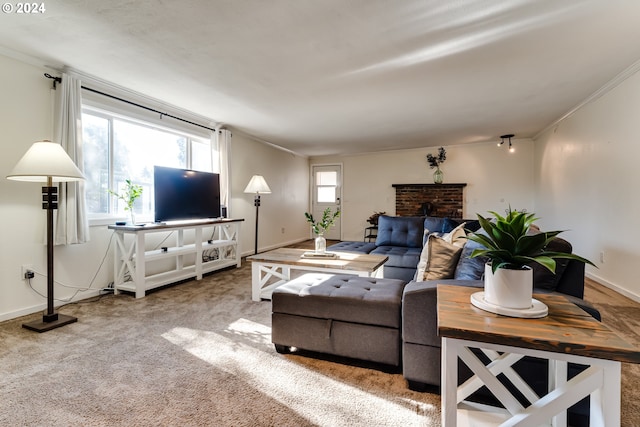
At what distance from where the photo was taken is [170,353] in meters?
2.04

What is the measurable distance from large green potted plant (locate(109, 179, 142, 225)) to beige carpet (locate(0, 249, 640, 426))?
4.05 ft

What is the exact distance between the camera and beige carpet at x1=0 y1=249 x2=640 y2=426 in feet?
4.70

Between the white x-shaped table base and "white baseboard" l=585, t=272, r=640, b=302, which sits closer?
the white x-shaped table base

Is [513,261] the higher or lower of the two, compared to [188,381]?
higher

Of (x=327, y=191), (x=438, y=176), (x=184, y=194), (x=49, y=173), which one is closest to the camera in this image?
(x=49, y=173)

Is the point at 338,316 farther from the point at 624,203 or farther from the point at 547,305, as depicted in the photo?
the point at 624,203

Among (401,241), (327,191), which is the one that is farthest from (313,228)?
(327,191)

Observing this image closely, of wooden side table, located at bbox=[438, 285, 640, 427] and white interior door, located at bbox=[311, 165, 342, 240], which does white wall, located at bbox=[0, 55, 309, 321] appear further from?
white interior door, located at bbox=[311, 165, 342, 240]

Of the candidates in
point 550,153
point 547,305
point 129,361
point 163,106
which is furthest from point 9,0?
point 550,153

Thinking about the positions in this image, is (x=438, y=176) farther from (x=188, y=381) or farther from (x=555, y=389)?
(x=188, y=381)

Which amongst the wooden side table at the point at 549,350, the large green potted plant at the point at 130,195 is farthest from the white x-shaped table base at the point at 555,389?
the large green potted plant at the point at 130,195

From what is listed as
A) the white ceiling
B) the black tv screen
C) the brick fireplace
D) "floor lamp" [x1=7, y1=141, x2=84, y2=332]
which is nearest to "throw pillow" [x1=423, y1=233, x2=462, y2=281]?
the white ceiling

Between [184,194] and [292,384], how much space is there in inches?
119

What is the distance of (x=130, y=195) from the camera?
135 inches
